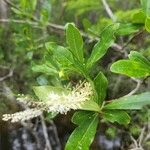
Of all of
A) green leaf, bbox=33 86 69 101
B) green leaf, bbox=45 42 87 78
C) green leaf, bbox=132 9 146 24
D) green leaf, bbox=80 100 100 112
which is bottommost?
green leaf, bbox=80 100 100 112

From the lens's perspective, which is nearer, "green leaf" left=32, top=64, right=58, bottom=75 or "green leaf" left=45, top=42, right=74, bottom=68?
"green leaf" left=45, top=42, right=74, bottom=68

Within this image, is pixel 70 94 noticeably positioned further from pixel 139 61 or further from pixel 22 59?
pixel 22 59

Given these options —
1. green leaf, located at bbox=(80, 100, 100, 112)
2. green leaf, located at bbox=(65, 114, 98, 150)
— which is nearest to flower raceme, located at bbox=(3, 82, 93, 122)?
green leaf, located at bbox=(80, 100, 100, 112)

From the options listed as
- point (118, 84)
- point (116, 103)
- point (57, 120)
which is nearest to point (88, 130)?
point (116, 103)

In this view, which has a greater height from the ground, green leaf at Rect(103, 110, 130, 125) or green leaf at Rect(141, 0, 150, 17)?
green leaf at Rect(141, 0, 150, 17)

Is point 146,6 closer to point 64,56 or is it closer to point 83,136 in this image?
point 64,56

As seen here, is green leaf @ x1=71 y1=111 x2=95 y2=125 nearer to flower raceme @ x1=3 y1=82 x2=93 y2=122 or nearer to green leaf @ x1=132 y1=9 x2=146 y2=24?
flower raceme @ x1=3 y1=82 x2=93 y2=122

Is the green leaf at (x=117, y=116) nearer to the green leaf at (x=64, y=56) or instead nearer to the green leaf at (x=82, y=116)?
the green leaf at (x=82, y=116)
